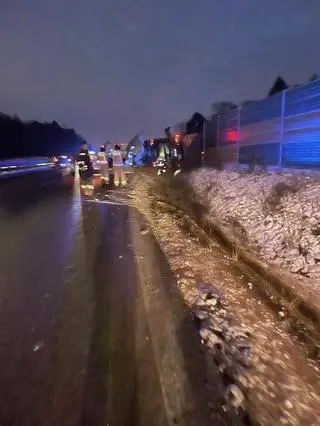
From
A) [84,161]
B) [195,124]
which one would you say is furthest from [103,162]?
[195,124]

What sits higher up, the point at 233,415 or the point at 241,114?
the point at 241,114

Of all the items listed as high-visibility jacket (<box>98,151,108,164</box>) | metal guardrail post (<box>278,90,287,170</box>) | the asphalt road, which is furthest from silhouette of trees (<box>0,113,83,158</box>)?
the asphalt road

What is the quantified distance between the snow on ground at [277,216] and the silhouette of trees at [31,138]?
53.5m

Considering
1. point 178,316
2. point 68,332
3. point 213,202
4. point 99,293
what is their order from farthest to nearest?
point 213,202 → point 99,293 → point 178,316 → point 68,332

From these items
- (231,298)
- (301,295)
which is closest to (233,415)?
(231,298)

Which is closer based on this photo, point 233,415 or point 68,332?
point 233,415

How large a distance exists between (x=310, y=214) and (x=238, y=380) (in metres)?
4.64

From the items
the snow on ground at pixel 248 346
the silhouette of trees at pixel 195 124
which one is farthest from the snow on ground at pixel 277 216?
the silhouette of trees at pixel 195 124

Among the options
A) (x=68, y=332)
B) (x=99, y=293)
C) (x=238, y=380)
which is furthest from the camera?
(x=99, y=293)

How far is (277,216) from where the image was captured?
7.90 meters

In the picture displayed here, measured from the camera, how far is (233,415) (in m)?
2.97

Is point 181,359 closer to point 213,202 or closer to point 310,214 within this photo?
point 310,214

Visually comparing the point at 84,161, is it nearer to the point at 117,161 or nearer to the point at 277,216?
the point at 117,161

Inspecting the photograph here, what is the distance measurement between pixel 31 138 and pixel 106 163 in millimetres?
61838
